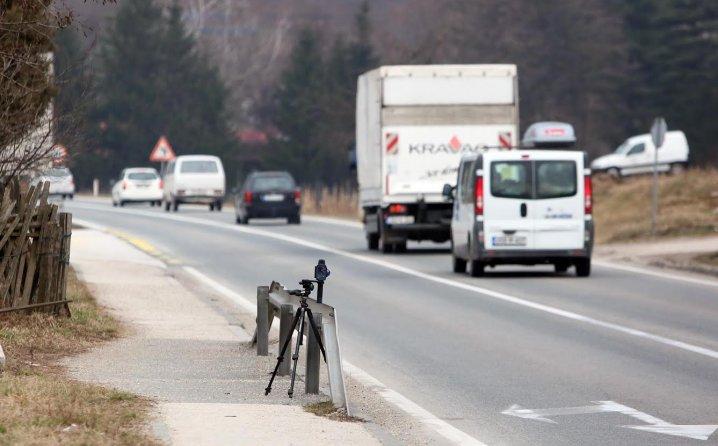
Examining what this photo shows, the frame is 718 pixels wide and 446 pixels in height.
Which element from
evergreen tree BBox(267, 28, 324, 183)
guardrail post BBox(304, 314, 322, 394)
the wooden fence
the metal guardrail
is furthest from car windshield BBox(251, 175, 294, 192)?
evergreen tree BBox(267, 28, 324, 183)

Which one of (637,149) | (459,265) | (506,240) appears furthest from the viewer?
(637,149)

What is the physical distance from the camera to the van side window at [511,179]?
26.2 m

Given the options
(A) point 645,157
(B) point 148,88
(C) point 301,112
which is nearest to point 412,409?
(A) point 645,157

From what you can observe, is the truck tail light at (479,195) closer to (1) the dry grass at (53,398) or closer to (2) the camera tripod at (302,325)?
(1) the dry grass at (53,398)

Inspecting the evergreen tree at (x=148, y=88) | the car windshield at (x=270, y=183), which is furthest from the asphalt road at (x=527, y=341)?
the evergreen tree at (x=148, y=88)

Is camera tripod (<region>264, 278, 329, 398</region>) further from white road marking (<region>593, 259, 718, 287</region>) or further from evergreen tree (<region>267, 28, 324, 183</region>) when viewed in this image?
evergreen tree (<region>267, 28, 324, 183</region>)

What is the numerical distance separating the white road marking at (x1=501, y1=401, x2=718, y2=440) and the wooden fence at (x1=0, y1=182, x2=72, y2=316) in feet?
18.8

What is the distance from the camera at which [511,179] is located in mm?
26234

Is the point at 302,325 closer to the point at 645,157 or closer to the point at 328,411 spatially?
the point at 328,411

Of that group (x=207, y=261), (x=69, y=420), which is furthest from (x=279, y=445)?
(x=207, y=261)

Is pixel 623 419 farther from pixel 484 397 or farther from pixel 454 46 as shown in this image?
pixel 454 46

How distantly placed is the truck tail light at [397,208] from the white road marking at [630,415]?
806 inches

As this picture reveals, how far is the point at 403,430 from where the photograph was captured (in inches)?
413

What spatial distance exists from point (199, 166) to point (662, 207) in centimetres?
2058
